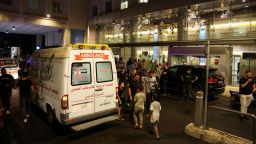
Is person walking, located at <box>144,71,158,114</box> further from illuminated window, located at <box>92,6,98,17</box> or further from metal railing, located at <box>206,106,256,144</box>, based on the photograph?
illuminated window, located at <box>92,6,98,17</box>

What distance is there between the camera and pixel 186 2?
17.8m

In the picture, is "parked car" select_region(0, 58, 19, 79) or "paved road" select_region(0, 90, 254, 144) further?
"parked car" select_region(0, 58, 19, 79)

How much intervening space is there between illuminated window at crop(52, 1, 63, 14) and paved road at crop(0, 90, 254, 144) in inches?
925

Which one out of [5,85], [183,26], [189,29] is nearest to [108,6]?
Answer: [183,26]

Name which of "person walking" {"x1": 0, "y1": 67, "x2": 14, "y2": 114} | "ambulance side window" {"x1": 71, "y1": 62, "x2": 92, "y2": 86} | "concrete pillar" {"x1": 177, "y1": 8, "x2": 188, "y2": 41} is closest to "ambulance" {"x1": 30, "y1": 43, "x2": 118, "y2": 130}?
"ambulance side window" {"x1": 71, "y1": 62, "x2": 92, "y2": 86}

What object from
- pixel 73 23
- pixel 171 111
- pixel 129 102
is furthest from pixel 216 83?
pixel 73 23

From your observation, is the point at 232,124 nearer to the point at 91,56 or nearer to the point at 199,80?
the point at 199,80

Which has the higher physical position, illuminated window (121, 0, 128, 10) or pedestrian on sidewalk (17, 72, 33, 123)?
illuminated window (121, 0, 128, 10)

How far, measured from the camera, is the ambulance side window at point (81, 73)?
6.40 meters

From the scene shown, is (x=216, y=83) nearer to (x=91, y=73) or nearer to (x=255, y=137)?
(x=255, y=137)

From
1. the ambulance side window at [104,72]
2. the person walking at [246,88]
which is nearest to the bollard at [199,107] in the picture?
the person walking at [246,88]

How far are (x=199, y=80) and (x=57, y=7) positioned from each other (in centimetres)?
2398

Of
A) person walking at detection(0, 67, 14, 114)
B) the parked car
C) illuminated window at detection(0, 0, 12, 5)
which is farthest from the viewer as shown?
illuminated window at detection(0, 0, 12, 5)

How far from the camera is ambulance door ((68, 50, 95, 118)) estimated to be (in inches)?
250
